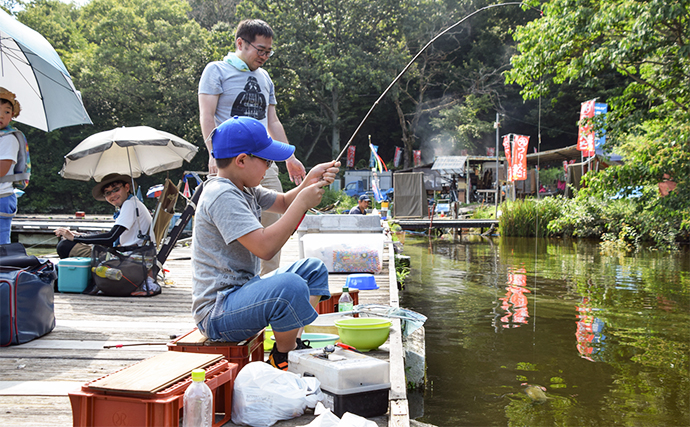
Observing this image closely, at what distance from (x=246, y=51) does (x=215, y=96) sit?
0.36 metres

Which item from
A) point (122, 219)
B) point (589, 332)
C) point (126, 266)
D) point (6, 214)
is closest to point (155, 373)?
point (6, 214)

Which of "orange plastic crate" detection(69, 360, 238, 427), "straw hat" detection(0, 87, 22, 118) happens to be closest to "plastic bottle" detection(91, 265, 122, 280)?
"straw hat" detection(0, 87, 22, 118)

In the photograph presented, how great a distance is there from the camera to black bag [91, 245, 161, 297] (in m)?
4.43

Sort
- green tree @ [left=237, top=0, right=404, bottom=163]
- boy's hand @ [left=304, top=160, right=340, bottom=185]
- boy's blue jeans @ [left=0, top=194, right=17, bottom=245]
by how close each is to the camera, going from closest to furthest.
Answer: boy's hand @ [left=304, top=160, right=340, bottom=185] → boy's blue jeans @ [left=0, top=194, right=17, bottom=245] → green tree @ [left=237, top=0, right=404, bottom=163]

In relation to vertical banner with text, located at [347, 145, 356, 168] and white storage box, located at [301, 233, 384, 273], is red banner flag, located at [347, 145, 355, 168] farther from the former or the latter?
white storage box, located at [301, 233, 384, 273]

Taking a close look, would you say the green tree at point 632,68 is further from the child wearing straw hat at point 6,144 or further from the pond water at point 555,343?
the child wearing straw hat at point 6,144

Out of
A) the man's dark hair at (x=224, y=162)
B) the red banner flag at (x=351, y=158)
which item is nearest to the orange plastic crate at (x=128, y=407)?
the man's dark hair at (x=224, y=162)

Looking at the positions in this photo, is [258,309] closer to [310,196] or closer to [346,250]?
[310,196]

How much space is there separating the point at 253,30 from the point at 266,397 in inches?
92.2

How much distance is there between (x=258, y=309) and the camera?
6.89ft

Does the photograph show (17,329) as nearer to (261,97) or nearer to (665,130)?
(261,97)

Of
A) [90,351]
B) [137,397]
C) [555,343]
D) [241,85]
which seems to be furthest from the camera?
[555,343]

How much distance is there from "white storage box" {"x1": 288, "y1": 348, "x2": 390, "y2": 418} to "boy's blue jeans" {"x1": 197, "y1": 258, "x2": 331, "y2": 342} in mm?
200


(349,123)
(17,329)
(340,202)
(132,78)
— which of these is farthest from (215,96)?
(349,123)
